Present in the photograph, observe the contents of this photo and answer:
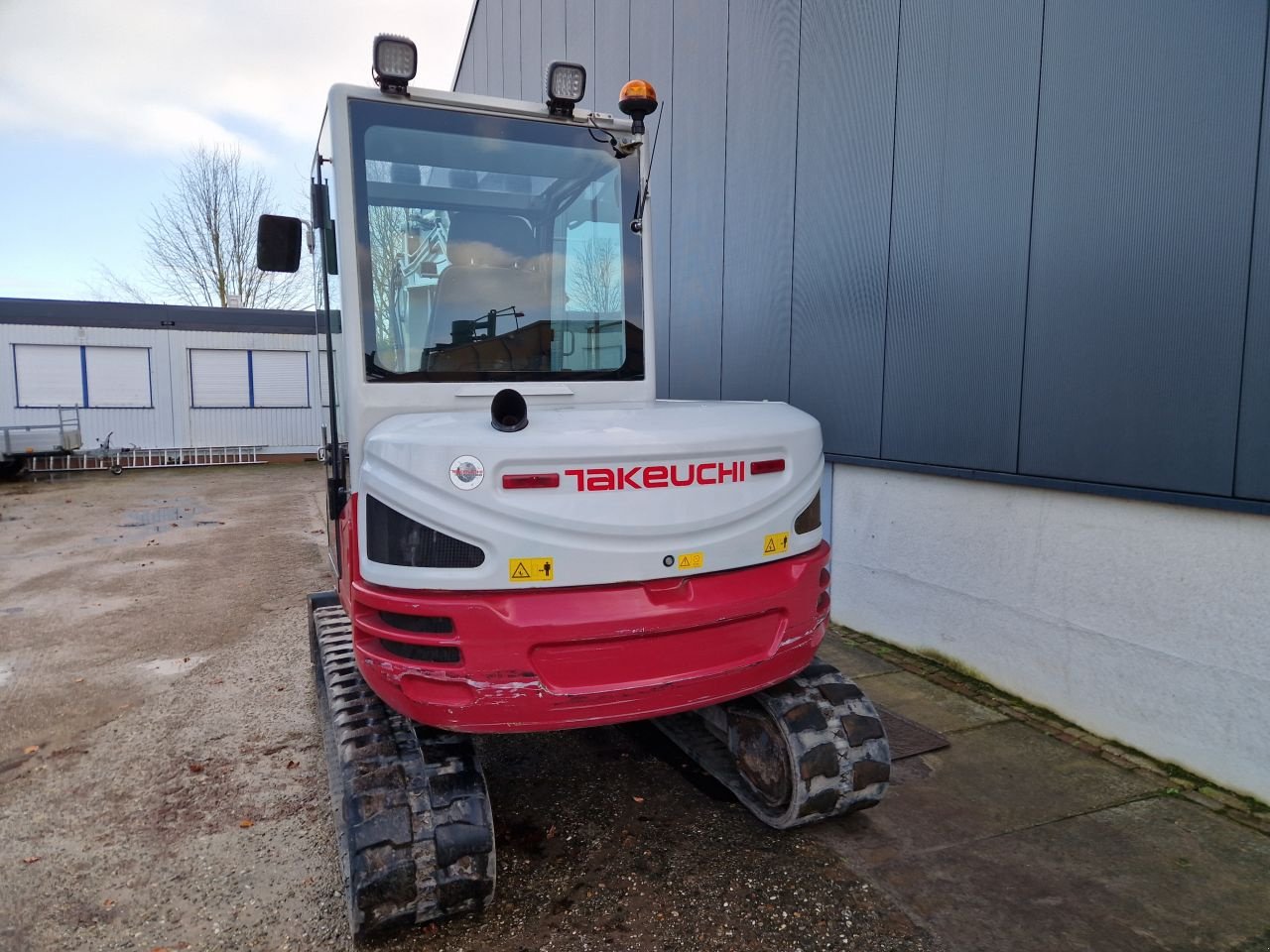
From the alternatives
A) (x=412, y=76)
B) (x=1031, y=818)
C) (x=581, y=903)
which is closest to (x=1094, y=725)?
(x=1031, y=818)

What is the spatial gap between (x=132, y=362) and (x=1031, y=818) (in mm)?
21353

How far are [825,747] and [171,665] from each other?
467 centimetres

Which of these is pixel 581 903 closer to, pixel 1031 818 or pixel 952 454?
pixel 1031 818

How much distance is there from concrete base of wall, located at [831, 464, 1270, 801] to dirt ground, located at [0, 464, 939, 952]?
6.44ft

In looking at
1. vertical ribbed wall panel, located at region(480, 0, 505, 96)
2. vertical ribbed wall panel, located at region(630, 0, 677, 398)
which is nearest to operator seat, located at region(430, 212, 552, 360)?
vertical ribbed wall panel, located at region(630, 0, 677, 398)

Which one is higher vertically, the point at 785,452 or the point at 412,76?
the point at 412,76

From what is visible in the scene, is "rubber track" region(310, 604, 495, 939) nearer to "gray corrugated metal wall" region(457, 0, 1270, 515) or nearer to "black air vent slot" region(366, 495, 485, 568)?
"black air vent slot" region(366, 495, 485, 568)

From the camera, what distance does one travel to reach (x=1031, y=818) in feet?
11.4

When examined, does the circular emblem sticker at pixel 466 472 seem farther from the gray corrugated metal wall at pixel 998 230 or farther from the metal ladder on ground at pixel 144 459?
the metal ladder on ground at pixel 144 459

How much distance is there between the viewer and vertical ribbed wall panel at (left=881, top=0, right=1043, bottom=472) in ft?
15.0

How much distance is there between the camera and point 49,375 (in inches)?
727

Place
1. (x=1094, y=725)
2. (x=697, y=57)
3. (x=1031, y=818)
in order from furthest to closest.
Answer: (x=697, y=57), (x=1094, y=725), (x=1031, y=818)

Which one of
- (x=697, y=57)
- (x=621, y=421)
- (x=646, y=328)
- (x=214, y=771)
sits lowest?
(x=214, y=771)

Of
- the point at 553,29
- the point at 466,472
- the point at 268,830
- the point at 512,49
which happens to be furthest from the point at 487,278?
A: the point at 512,49
